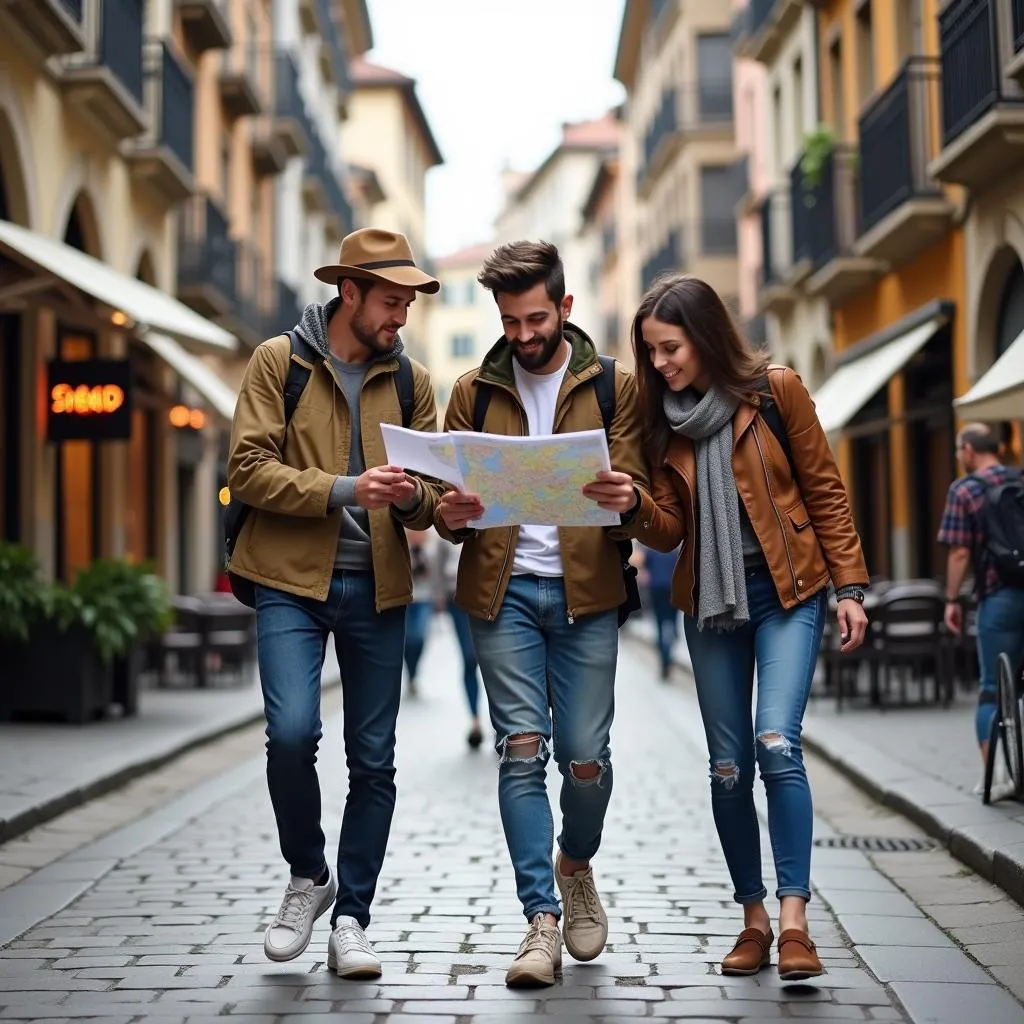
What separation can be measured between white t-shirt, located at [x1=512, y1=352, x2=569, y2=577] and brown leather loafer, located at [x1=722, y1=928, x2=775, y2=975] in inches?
47.0

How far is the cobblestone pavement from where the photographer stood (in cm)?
505

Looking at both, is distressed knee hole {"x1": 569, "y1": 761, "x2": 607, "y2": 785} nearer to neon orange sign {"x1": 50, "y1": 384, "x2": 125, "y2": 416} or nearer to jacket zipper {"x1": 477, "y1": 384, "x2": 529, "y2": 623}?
jacket zipper {"x1": 477, "y1": 384, "x2": 529, "y2": 623}

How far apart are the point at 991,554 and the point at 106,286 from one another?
802cm

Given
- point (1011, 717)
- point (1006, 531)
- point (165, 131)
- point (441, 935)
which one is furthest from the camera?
point (165, 131)

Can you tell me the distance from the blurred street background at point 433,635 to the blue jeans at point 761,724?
39cm

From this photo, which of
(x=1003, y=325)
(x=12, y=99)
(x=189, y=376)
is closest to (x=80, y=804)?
(x=12, y=99)

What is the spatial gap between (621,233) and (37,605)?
5037 centimetres

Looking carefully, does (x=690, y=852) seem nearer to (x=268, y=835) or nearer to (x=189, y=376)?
(x=268, y=835)

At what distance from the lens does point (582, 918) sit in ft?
18.2

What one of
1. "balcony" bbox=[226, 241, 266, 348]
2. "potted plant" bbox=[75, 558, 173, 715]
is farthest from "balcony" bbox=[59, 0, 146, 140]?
"balcony" bbox=[226, 241, 266, 348]

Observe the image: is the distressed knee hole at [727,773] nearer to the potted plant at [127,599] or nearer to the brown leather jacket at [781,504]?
the brown leather jacket at [781,504]

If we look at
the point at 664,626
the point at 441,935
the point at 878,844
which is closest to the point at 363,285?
the point at 441,935

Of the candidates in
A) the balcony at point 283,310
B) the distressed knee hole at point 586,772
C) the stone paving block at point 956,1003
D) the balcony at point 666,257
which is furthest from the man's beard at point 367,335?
the balcony at point 666,257

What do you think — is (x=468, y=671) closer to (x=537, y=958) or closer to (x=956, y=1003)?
(x=537, y=958)
